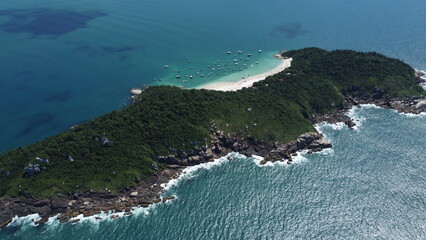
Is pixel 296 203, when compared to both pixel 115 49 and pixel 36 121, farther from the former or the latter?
pixel 115 49

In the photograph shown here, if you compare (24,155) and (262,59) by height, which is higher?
(262,59)

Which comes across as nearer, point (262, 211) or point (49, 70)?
point (262, 211)

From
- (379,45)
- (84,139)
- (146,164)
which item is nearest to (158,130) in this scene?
(146,164)

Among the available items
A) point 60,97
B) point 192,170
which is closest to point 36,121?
point 60,97

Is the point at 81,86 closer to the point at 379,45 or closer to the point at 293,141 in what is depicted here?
the point at 293,141

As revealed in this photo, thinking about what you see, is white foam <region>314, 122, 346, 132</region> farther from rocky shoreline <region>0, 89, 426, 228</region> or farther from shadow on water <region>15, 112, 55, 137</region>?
shadow on water <region>15, 112, 55, 137</region>

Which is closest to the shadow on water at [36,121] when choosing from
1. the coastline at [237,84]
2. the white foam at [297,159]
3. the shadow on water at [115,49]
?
the coastline at [237,84]

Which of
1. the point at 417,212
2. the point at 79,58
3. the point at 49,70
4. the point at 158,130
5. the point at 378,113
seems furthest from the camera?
the point at 79,58
